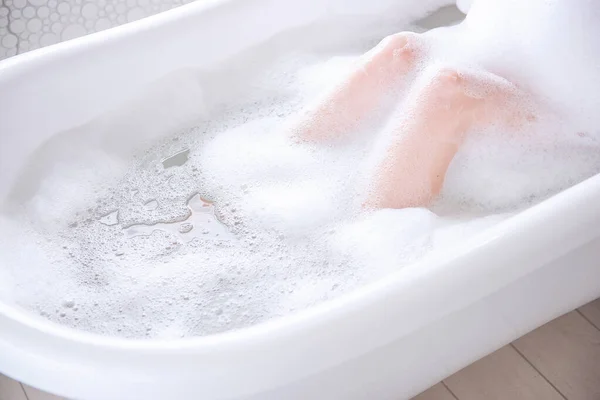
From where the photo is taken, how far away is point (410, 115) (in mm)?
1227

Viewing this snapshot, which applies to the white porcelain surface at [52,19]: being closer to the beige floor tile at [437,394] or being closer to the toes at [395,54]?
the toes at [395,54]

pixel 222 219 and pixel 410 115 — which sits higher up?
pixel 410 115

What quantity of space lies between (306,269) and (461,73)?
17.6 inches

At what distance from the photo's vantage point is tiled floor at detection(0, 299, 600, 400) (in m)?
1.28

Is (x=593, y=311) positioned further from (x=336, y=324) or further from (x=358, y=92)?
(x=336, y=324)

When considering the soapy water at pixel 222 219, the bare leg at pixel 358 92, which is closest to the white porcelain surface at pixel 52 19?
the soapy water at pixel 222 219

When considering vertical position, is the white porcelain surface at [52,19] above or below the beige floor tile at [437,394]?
above

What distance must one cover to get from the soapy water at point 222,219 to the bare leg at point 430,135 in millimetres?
39

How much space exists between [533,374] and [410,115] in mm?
545

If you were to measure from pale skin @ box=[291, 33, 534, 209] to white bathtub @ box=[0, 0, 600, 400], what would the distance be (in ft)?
0.79

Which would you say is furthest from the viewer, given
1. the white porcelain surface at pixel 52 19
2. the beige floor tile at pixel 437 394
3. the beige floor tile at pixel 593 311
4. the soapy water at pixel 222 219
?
the white porcelain surface at pixel 52 19

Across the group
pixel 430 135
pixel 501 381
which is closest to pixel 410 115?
pixel 430 135

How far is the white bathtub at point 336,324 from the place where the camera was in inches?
34.3

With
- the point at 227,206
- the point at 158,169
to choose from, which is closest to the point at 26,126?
the point at 158,169
